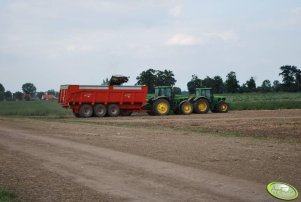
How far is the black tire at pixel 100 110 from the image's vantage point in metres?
34.8

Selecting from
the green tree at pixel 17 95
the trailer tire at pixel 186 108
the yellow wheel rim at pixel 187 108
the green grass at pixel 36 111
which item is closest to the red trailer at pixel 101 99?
the trailer tire at pixel 186 108

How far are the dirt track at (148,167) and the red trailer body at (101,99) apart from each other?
1641 cm

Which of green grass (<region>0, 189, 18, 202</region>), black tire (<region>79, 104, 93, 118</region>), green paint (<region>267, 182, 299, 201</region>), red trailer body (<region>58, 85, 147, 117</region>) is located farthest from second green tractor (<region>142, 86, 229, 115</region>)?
green grass (<region>0, 189, 18, 202</region>)

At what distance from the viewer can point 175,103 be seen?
3747cm

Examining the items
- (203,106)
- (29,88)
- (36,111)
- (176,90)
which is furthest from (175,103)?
(29,88)

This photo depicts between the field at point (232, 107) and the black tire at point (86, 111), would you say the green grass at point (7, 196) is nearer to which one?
the black tire at point (86, 111)

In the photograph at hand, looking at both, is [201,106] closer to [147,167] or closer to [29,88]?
[147,167]

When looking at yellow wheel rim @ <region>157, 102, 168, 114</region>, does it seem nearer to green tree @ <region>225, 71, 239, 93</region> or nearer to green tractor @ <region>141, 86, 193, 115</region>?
green tractor @ <region>141, 86, 193, 115</region>

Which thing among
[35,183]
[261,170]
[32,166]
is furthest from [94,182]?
[261,170]

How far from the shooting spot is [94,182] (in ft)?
30.0

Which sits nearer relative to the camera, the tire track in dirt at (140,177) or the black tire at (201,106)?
the tire track in dirt at (140,177)

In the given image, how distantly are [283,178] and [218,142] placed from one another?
257 inches

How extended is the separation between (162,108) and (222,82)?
70264 millimetres

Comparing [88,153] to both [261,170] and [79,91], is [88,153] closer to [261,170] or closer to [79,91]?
[261,170]
